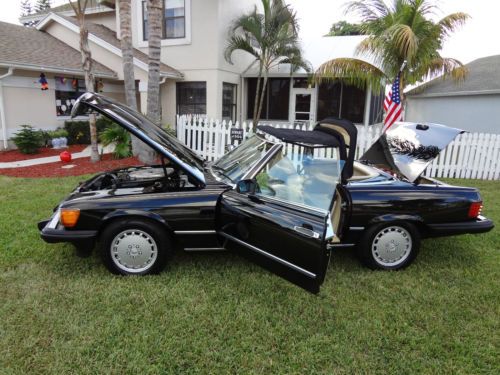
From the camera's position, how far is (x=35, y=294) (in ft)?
10.6

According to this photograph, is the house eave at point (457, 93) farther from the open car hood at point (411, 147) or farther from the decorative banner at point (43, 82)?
the decorative banner at point (43, 82)

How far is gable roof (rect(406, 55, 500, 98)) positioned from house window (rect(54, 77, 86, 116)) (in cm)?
1326

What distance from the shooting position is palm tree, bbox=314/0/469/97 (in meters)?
8.88

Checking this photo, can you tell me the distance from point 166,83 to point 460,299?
1299cm

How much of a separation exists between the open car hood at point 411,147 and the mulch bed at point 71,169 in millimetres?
6584

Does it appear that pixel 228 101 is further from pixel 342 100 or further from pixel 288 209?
pixel 288 209

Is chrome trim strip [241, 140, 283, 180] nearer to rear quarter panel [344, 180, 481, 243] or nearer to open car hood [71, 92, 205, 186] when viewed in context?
open car hood [71, 92, 205, 186]

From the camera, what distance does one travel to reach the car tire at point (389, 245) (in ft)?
12.2

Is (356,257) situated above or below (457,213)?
below

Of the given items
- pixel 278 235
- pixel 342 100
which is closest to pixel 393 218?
pixel 278 235

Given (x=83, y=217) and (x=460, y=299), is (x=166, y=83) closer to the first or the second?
(x=83, y=217)

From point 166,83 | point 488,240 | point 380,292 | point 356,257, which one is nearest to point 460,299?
point 380,292

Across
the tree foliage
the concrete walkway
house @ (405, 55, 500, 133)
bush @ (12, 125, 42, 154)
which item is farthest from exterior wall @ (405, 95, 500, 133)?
the tree foliage

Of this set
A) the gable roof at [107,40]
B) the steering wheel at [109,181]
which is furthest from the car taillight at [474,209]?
the gable roof at [107,40]
